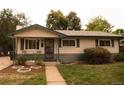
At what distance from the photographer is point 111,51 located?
24344 mm

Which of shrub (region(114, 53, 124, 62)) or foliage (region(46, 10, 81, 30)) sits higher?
foliage (region(46, 10, 81, 30))

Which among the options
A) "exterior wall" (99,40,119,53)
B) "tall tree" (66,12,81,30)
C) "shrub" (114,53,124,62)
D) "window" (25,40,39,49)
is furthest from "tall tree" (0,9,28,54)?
"shrub" (114,53,124,62)

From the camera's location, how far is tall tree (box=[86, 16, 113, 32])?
39.6 metres

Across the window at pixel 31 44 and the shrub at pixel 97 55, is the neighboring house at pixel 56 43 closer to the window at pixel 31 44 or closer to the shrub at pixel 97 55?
the window at pixel 31 44

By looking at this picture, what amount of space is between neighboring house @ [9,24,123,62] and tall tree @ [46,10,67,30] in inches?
416

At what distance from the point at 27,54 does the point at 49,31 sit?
2.79m

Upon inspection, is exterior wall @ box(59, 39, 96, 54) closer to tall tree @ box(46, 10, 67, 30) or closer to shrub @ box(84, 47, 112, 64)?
shrub @ box(84, 47, 112, 64)

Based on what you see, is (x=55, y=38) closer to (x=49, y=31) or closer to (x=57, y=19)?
(x=49, y=31)

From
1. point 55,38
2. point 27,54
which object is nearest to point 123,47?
point 55,38

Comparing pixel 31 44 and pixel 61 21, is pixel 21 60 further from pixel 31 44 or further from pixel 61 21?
pixel 61 21

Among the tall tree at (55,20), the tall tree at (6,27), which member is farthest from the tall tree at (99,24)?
the tall tree at (6,27)

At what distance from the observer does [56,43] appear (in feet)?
74.8

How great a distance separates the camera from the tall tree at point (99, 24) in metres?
39.6

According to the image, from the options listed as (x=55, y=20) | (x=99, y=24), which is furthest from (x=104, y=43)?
(x=99, y=24)
